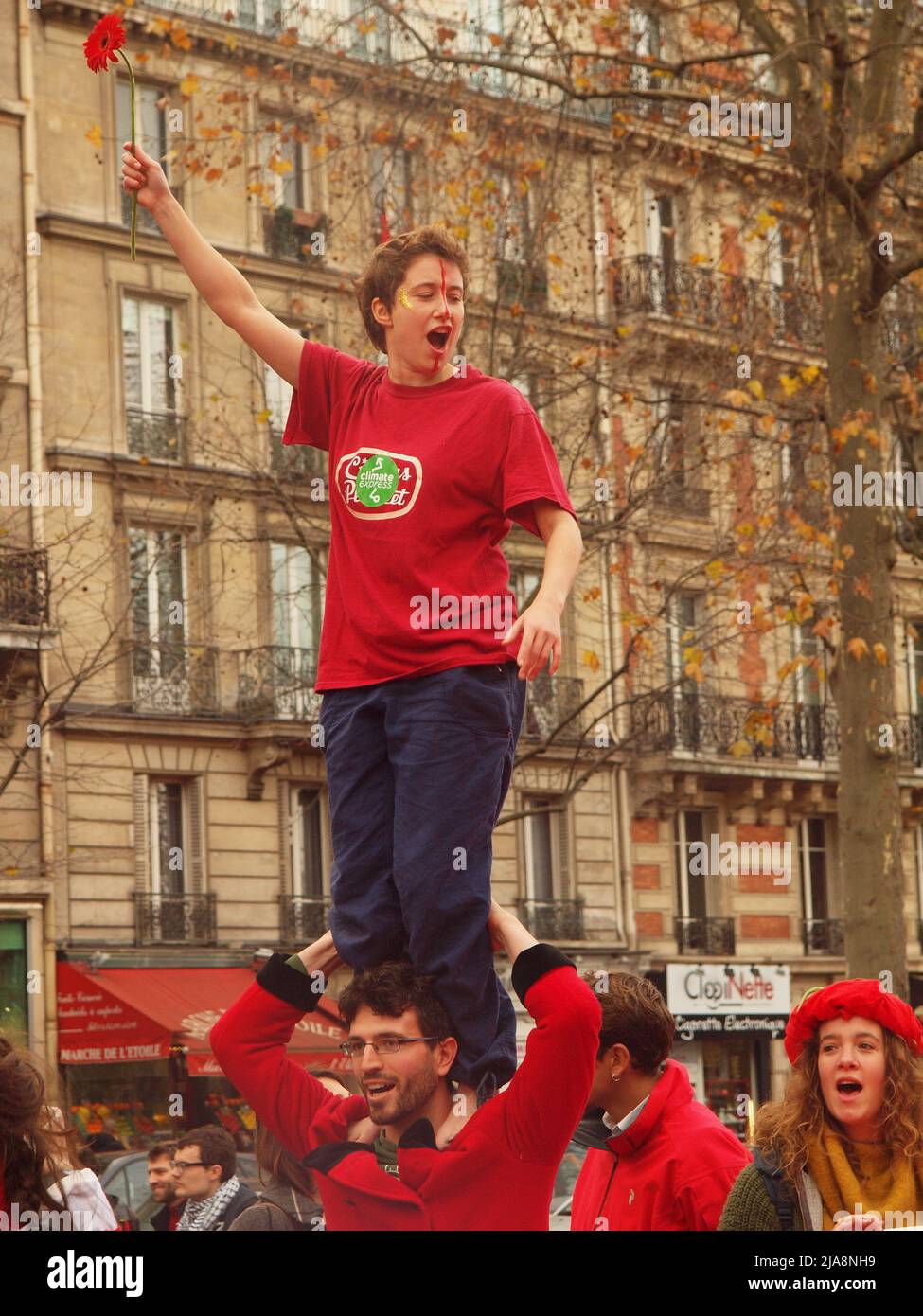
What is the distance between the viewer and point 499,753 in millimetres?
4414

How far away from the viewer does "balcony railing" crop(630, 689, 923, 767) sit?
29734 mm

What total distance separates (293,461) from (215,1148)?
674 inches

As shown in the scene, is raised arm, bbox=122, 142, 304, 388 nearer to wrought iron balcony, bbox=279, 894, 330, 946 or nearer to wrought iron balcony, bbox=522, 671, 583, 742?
wrought iron balcony, bbox=279, 894, 330, 946

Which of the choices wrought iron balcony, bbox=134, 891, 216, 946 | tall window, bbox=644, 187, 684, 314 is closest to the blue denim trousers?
wrought iron balcony, bbox=134, 891, 216, 946

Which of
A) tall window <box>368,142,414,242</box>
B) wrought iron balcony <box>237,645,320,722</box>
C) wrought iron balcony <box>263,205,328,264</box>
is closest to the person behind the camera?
tall window <box>368,142,414,242</box>

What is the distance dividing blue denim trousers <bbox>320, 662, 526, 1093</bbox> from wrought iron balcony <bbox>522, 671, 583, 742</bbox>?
22651 millimetres

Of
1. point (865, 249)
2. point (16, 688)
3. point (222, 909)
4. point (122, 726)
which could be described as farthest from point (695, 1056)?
point (865, 249)

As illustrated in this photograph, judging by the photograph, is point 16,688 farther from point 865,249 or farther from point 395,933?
point 395,933

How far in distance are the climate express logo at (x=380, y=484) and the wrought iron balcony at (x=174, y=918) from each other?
2046cm

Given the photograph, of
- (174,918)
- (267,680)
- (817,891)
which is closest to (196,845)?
(174,918)

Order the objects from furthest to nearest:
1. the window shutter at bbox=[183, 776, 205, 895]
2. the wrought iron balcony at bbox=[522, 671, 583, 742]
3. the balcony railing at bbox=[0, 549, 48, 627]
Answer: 1. the wrought iron balcony at bbox=[522, 671, 583, 742]
2. the window shutter at bbox=[183, 776, 205, 895]
3. the balcony railing at bbox=[0, 549, 48, 627]

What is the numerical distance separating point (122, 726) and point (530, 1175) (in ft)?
68.4

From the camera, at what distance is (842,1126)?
426cm

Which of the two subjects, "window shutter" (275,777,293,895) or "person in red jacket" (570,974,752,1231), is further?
"window shutter" (275,777,293,895)
